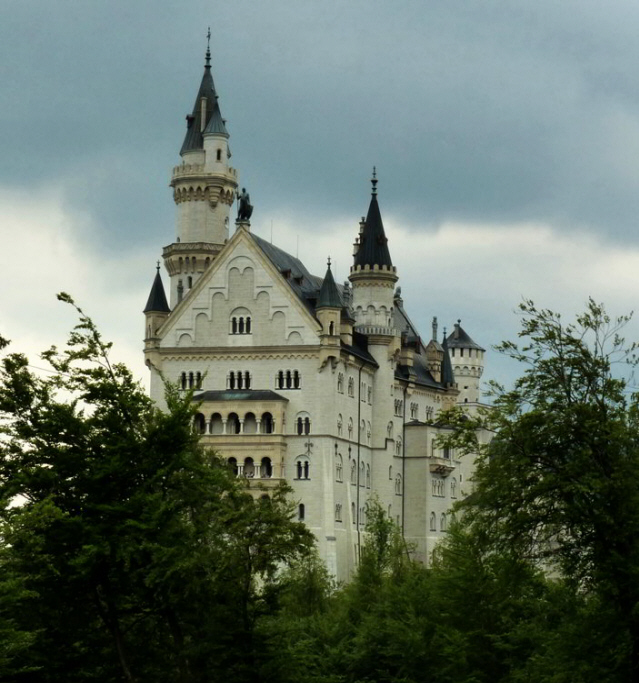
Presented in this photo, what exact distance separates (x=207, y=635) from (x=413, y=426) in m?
92.4

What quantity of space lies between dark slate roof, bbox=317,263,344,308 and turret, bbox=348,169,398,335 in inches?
325

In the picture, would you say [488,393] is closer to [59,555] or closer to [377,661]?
[59,555]

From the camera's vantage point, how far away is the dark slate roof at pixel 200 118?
145 m

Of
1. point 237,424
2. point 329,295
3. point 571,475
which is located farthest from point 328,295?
point 571,475

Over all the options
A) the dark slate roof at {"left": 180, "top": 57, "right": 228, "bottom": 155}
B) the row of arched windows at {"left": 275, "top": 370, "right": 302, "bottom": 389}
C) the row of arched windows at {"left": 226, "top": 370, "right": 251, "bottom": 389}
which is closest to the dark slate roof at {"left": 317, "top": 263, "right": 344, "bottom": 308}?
the row of arched windows at {"left": 275, "top": 370, "right": 302, "bottom": 389}

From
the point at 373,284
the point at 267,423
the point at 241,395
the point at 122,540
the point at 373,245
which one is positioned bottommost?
the point at 122,540

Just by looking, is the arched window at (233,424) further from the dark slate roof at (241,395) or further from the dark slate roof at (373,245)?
the dark slate roof at (373,245)

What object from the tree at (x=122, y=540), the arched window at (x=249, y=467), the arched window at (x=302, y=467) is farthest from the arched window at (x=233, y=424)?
the tree at (x=122, y=540)

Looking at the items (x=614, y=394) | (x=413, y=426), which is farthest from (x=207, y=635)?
(x=413, y=426)

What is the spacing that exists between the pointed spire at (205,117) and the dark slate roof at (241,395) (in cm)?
2312

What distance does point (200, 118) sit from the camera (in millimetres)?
146625

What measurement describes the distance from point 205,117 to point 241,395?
2714 centimetres

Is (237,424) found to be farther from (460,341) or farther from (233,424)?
(460,341)

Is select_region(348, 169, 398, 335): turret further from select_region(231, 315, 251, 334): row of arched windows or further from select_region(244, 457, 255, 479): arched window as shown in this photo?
select_region(244, 457, 255, 479): arched window
